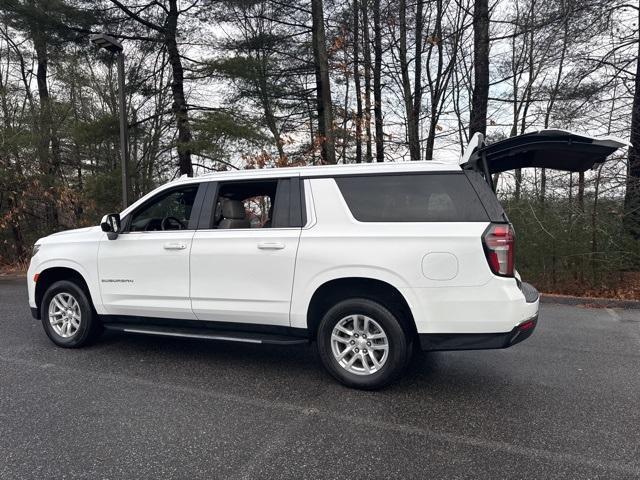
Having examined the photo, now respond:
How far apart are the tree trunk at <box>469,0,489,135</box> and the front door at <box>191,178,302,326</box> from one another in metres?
9.97

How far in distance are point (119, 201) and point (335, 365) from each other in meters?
11.0

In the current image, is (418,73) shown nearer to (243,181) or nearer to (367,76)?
(367,76)

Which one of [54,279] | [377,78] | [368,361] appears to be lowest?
[368,361]

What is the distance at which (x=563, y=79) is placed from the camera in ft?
40.0

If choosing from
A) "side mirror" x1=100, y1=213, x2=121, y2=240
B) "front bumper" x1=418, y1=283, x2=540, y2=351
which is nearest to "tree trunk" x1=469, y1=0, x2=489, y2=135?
"front bumper" x1=418, y1=283, x2=540, y2=351

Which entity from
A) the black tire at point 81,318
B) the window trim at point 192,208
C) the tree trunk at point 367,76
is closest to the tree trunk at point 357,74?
the tree trunk at point 367,76

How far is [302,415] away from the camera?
135 inches

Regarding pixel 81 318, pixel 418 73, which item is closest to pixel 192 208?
pixel 81 318

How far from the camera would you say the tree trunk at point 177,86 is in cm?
1312

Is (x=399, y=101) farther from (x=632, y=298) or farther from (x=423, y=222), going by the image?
(x=423, y=222)

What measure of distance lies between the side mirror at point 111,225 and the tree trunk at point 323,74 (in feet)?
30.3

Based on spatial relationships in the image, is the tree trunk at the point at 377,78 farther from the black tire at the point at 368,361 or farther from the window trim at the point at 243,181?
the black tire at the point at 368,361

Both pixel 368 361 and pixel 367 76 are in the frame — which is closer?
pixel 368 361

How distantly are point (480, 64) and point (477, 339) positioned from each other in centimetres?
1103
